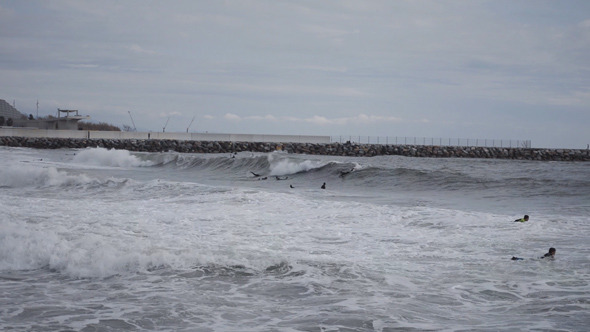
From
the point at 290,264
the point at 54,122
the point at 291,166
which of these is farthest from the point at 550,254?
the point at 54,122

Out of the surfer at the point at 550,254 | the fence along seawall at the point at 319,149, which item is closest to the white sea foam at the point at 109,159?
the fence along seawall at the point at 319,149

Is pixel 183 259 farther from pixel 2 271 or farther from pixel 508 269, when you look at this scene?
pixel 508 269

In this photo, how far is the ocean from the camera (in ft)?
20.0

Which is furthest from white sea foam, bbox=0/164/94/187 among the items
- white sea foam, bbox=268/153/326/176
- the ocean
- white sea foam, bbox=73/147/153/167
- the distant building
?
the distant building

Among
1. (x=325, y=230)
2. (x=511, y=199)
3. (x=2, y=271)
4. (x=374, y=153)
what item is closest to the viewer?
(x=2, y=271)

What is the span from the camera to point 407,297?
22.3ft

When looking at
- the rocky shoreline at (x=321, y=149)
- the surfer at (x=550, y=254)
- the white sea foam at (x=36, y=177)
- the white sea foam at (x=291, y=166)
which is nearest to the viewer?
the surfer at (x=550, y=254)

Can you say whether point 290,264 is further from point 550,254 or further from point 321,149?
point 321,149

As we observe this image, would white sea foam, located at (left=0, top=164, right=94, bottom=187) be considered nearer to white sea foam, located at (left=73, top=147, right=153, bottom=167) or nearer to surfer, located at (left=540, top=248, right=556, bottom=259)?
white sea foam, located at (left=73, top=147, right=153, bottom=167)

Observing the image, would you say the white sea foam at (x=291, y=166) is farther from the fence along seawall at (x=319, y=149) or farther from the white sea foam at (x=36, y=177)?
the fence along seawall at (x=319, y=149)

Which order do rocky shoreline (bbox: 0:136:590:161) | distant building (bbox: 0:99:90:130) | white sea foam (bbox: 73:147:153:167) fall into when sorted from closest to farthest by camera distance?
white sea foam (bbox: 73:147:153:167) → rocky shoreline (bbox: 0:136:590:161) → distant building (bbox: 0:99:90:130)

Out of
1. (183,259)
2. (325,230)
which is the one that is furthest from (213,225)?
(183,259)

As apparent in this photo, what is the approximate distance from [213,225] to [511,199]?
9063 mm

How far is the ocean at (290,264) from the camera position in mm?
6094
